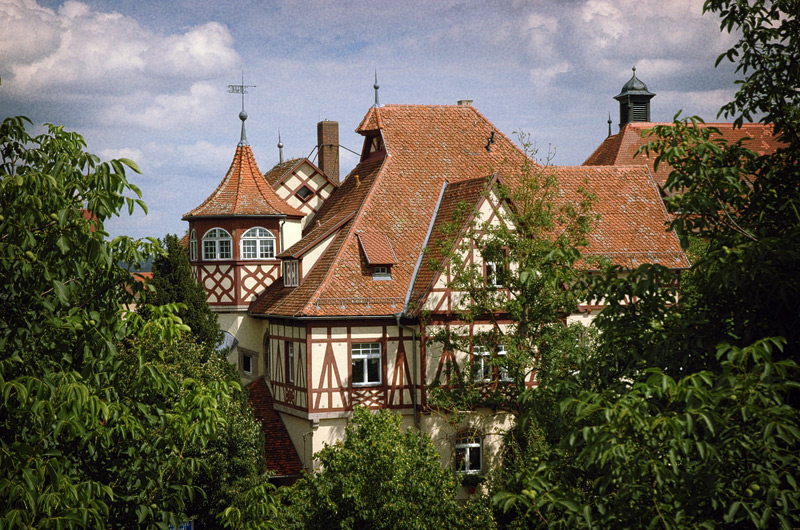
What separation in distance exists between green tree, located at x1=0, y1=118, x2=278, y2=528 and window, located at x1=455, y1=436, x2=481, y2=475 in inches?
665

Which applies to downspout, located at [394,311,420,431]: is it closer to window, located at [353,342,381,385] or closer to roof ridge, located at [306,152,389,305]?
window, located at [353,342,381,385]

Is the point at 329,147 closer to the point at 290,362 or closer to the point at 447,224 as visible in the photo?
the point at 290,362

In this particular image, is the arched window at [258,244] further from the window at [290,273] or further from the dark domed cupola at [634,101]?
the dark domed cupola at [634,101]

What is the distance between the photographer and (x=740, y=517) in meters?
7.26

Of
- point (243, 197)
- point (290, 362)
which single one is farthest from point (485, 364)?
point (243, 197)

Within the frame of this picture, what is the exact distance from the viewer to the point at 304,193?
34.5 metres

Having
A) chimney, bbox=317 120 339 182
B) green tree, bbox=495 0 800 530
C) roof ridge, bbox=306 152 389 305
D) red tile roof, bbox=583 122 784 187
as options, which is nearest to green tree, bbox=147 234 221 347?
roof ridge, bbox=306 152 389 305

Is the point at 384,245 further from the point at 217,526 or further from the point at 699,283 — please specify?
the point at 699,283

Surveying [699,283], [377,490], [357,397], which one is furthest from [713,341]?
[357,397]

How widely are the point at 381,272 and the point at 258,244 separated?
559cm

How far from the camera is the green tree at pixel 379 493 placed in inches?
768

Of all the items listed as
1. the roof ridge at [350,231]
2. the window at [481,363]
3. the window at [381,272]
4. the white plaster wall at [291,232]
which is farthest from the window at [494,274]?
the white plaster wall at [291,232]

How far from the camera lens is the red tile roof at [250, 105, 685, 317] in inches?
1066

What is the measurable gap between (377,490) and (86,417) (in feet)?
41.7
